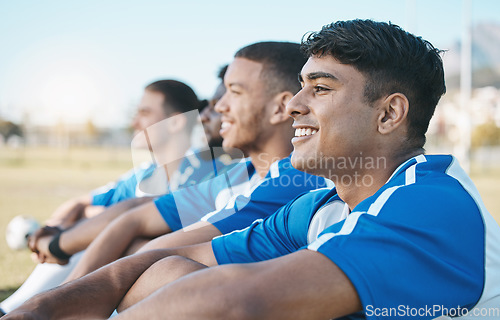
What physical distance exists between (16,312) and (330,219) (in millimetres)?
1038

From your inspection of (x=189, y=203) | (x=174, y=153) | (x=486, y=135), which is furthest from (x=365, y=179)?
(x=486, y=135)

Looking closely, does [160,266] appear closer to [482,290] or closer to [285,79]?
[482,290]

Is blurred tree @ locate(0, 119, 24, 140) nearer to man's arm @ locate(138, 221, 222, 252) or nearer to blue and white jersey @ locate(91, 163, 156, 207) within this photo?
blue and white jersey @ locate(91, 163, 156, 207)

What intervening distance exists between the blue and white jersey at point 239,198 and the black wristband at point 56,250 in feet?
2.48

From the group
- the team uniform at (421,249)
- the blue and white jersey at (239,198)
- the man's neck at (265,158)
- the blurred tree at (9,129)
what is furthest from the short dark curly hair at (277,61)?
the blurred tree at (9,129)

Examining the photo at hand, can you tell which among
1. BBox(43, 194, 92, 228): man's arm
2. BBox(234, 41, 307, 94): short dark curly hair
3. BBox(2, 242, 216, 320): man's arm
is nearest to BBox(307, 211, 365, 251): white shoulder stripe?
BBox(2, 242, 216, 320): man's arm

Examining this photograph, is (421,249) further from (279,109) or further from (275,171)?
(279,109)

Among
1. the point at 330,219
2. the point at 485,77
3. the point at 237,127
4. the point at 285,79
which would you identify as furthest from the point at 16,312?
the point at 485,77

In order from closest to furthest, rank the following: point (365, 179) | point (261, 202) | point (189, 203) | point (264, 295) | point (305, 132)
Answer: point (264, 295), point (365, 179), point (305, 132), point (261, 202), point (189, 203)

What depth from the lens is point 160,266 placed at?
5.20 feet

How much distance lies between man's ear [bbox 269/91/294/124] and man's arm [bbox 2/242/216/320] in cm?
140

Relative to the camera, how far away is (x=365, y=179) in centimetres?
170

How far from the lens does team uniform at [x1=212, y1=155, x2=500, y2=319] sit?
3.80ft

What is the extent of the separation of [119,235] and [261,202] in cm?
78
